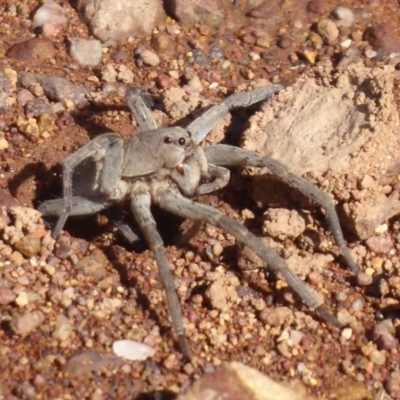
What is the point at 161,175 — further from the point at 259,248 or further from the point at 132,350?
the point at 132,350

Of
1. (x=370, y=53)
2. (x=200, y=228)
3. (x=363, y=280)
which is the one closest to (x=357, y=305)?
(x=363, y=280)

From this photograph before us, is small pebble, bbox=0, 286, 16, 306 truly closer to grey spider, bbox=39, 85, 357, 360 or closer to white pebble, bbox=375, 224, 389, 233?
grey spider, bbox=39, 85, 357, 360

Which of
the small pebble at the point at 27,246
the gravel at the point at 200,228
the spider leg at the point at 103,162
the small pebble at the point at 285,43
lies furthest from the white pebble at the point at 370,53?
the small pebble at the point at 27,246

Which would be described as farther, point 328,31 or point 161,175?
point 328,31

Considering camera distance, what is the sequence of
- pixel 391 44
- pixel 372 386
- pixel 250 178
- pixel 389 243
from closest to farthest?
pixel 372 386, pixel 389 243, pixel 250 178, pixel 391 44

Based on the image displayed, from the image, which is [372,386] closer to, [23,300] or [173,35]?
[23,300]

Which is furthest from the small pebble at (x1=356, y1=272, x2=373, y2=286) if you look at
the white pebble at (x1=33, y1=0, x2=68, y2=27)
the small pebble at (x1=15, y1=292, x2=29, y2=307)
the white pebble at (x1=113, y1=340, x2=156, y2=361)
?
the white pebble at (x1=33, y1=0, x2=68, y2=27)

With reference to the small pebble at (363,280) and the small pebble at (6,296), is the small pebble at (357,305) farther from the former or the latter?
the small pebble at (6,296)

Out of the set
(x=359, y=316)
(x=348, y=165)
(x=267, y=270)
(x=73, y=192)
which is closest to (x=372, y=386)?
(x=359, y=316)
